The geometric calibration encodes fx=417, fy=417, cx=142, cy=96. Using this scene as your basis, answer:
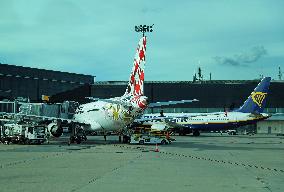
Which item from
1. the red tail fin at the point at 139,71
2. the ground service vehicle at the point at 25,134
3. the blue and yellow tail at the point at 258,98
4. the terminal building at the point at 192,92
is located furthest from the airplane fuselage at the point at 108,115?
the terminal building at the point at 192,92

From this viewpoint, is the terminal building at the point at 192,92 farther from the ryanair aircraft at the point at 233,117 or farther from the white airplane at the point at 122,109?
the white airplane at the point at 122,109

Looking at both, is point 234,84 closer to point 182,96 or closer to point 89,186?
point 182,96

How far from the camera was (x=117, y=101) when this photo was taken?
41.3 m

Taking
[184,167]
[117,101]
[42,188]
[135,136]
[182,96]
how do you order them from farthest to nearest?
1. [182,96]
2. [135,136]
3. [117,101]
4. [184,167]
5. [42,188]

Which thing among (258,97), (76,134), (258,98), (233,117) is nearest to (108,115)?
(76,134)

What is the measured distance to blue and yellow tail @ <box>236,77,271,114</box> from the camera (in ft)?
240

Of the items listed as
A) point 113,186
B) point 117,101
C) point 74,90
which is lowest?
point 113,186

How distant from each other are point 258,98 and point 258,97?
0.22 meters

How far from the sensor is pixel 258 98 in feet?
244

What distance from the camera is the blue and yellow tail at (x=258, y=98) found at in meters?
A: 73.1

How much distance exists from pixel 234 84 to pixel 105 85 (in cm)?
3452

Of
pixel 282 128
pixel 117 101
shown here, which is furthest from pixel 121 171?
pixel 282 128

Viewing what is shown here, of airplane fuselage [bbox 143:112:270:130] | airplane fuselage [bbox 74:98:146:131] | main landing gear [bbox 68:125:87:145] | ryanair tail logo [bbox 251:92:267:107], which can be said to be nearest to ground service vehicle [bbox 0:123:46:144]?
main landing gear [bbox 68:125:87:145]

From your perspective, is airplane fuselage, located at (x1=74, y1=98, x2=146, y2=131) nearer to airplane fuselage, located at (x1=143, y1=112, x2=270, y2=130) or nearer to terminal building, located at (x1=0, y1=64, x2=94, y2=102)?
airplane fuselage, located at (x1=143, y1=112, x2=270, y2=130)
